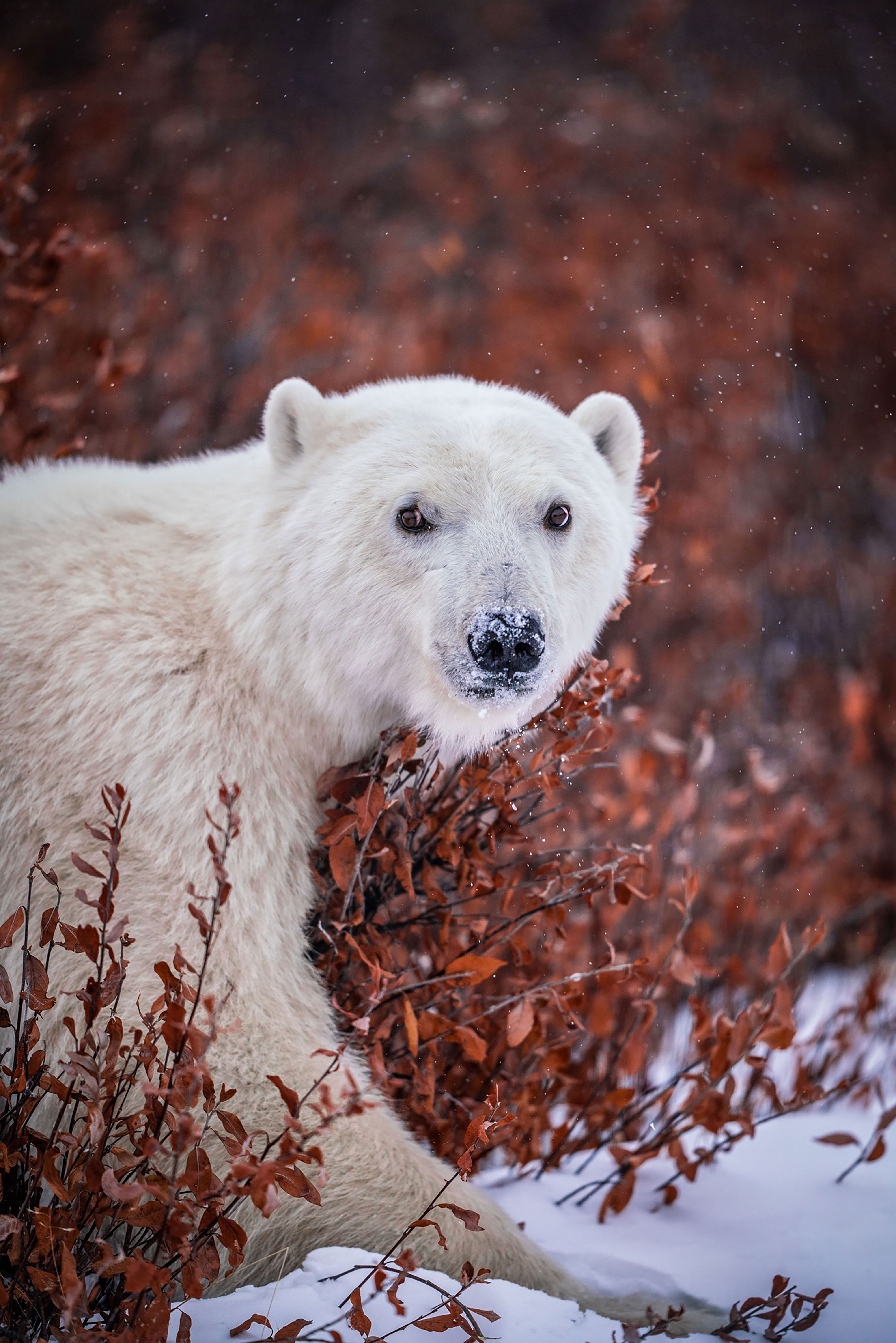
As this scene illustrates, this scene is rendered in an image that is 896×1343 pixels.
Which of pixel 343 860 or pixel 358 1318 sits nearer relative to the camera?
pixel 358 1318

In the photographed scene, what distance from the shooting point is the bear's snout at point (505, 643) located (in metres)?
2.25

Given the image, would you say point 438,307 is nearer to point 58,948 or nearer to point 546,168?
point 546,168

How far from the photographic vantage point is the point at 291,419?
2633mm

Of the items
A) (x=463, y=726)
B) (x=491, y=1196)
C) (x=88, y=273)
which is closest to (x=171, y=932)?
(x=463, y=726)

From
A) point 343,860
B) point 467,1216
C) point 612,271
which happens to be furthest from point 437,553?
point 612,271

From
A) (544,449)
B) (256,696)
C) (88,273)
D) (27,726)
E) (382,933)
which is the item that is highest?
(88,273)

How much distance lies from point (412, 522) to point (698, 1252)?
2.14m

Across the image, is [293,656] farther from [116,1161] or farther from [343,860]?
[116,1161]

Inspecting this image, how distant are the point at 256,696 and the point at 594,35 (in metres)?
9.02

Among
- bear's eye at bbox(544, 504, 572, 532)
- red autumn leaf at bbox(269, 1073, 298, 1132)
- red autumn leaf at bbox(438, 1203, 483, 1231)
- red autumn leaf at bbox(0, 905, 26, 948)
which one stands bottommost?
red autumn leaf at bbox(438, 1203, 483, 1231)

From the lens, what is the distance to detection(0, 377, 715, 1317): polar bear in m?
2.28

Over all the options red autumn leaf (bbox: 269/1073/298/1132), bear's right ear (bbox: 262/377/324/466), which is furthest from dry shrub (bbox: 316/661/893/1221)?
bear's right ear (bbox: 262/377/324/466)

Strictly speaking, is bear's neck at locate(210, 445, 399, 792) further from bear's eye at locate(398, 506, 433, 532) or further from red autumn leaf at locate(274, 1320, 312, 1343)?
red autumn leaf at locate(274, 1320, 312, 1343)

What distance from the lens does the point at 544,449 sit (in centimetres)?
260
